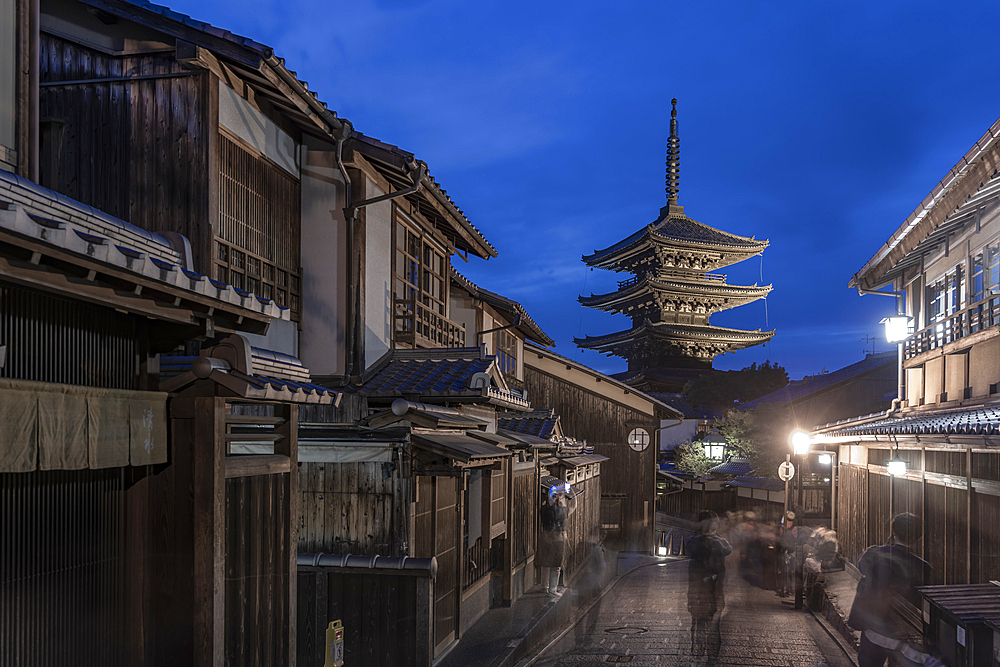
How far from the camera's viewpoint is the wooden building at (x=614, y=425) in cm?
2708

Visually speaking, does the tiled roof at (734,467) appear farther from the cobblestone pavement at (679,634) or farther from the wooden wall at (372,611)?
the wooden wall at (372,611)

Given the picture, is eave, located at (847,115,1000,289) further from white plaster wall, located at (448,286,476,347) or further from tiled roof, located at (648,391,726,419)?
tiled roof, located at (648,391,726,419)

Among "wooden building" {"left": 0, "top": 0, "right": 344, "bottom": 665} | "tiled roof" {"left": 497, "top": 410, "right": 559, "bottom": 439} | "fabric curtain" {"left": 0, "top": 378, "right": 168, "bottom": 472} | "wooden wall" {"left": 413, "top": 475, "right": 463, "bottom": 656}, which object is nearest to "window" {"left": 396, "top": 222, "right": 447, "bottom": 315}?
"wooden wall" {"left": 413, "top": 475, "right": 463, "bottom": 656}

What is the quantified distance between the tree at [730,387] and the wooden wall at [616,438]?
24829mm

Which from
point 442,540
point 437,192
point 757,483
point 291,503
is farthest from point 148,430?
point 757,483

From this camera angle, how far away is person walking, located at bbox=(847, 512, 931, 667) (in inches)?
340

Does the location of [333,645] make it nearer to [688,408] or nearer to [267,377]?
[267,377]

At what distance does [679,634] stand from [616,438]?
14.9 meters

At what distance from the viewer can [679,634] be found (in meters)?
12.9

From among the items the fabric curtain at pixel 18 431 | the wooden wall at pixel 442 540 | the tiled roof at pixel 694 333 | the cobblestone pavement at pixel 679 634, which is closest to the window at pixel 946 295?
the cobblestone pavement at pixel 679 634

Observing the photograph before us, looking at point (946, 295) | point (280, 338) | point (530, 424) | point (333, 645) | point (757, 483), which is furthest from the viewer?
point (757, 483)

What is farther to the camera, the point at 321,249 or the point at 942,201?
the point at 942,201

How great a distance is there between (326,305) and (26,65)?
5.28m

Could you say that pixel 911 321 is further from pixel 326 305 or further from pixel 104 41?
pixel 104 41
